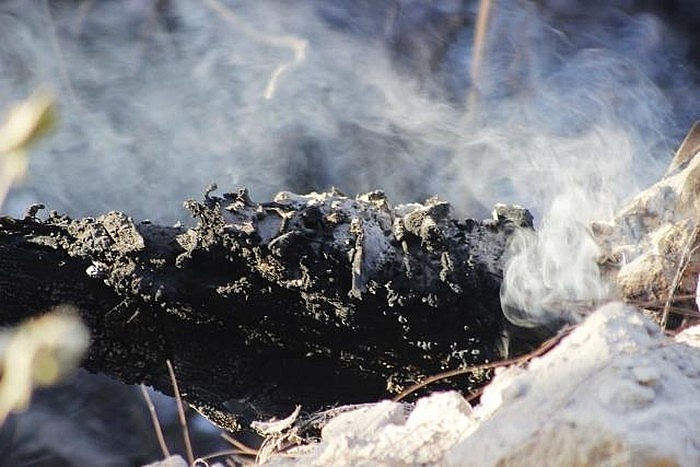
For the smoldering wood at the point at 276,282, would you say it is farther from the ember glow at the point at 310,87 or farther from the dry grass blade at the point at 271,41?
the dry grass blade at the point at 271,41

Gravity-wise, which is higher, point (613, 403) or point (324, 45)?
point (324, 45)

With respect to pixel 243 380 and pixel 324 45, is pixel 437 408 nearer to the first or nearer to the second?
pixel 243 380

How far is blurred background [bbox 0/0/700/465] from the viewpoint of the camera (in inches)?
191

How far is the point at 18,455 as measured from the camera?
7.71m

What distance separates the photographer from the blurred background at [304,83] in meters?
4.86

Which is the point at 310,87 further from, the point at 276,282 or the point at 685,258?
the point at 685,258

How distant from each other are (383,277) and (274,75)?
366cm

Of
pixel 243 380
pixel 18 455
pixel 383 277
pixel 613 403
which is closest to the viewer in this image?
pixel 613 403

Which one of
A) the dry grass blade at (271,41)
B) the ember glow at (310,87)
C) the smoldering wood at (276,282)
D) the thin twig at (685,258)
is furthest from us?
the dry grass blade at (271,41)

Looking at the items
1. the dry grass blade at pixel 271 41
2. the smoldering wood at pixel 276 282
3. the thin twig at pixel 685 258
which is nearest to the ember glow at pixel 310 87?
the dry grass blade at pixel 271 41

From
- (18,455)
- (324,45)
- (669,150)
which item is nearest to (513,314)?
(669,150)

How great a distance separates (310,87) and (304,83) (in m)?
0.06

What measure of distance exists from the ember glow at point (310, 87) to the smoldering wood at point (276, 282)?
2272mm

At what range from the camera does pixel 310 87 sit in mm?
5465
